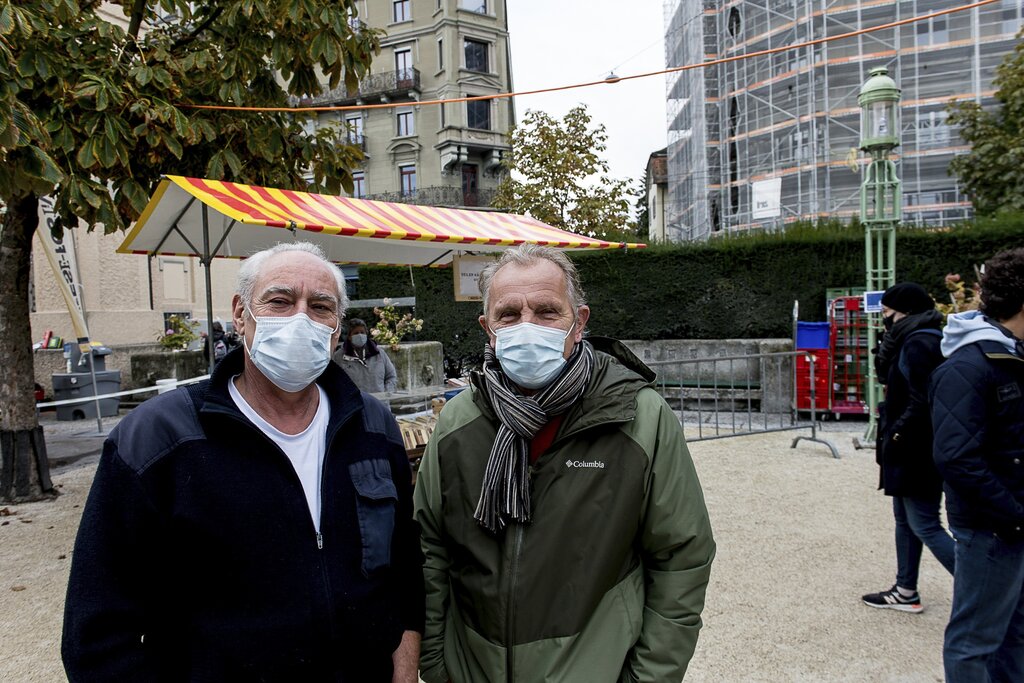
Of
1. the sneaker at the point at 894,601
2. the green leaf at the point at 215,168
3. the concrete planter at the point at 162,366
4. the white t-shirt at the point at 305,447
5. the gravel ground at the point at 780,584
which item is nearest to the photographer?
the white t-shirt at the point at 305,447

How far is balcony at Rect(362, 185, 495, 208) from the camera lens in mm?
35688

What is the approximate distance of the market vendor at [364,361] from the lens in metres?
7.21

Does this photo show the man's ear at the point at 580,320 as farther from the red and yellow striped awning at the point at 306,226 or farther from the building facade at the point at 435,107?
the building facade at the point at 435,107

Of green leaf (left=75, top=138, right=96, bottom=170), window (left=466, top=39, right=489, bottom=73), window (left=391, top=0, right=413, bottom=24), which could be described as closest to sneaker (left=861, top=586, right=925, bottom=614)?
green leaf (left=75, top=138, right=96, bottom=170)

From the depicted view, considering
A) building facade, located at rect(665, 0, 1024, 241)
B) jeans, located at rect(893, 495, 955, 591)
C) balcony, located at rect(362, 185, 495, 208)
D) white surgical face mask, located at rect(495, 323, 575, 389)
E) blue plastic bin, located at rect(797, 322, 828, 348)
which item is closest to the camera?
white surgical face mask, located at rect(495, 323, 575, 389)

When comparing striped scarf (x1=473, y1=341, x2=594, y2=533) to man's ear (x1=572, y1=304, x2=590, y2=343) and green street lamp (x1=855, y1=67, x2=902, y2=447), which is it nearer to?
man's ear (x1=572, y1=304, x2=590, y2=343)

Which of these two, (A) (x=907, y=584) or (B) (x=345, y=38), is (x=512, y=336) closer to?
(A) (x=907, y=584)

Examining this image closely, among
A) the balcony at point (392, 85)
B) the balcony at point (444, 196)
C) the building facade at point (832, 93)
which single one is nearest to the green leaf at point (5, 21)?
the building facade at point (832, 93)

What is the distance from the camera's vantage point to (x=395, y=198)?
121ft

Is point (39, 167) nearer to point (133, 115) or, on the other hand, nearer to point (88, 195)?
point (88, 195)

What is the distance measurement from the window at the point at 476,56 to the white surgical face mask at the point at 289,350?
36.6 metres

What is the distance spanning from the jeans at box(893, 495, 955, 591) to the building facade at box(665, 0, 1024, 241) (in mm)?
16347

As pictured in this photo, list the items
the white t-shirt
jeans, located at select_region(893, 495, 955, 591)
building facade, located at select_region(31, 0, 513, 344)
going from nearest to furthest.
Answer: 1. the white t-shirt
2. jeans, located at select_region(893, 495, 955, 591)
3. building facade, located at select_region(31, 0, 513, 344)

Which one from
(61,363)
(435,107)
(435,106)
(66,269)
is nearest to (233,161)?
(66,269)
